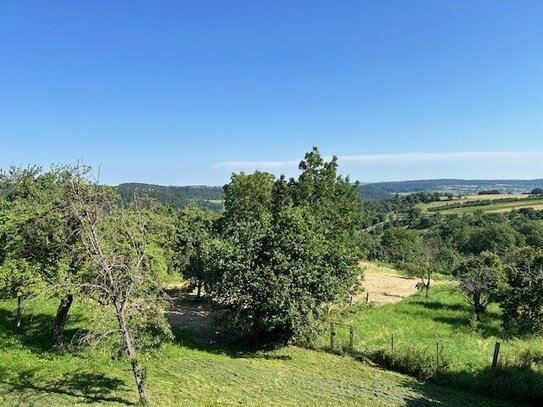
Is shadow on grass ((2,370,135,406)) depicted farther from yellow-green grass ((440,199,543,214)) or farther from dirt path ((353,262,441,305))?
yellow-green grass ((440,199,543,214))

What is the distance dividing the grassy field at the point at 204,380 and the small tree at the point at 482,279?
13.0m

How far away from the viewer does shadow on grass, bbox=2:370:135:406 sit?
1217cm

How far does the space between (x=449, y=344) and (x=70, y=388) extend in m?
16.8

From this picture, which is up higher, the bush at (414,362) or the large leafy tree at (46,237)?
the large leafy tree at (46,237)

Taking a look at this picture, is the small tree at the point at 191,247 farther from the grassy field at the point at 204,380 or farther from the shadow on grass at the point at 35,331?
the grassy field at the point at 204,380

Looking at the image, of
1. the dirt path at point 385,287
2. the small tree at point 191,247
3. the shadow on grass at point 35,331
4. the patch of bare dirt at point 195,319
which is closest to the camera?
the shadow on grass at point 35,331

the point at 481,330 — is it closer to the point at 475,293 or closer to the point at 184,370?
the point at 475,293

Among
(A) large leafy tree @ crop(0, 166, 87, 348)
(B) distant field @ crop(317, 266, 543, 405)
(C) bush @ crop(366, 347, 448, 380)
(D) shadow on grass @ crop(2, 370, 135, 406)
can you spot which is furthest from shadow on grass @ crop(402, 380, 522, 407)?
(A) large leafy tree @ crop(0, 166, 87, 348)

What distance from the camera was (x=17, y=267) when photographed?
14.2 meters

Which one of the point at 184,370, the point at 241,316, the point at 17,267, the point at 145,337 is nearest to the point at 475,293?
the point at 241,316

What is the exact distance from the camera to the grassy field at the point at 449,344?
49.3ft

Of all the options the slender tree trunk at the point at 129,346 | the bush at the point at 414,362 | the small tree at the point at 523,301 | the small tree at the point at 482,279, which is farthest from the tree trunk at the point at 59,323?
the small tree at the point at 482,279

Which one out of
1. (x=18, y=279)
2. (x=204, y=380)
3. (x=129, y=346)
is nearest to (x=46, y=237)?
(x=18, y=279)

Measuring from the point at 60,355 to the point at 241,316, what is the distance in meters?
7.68
